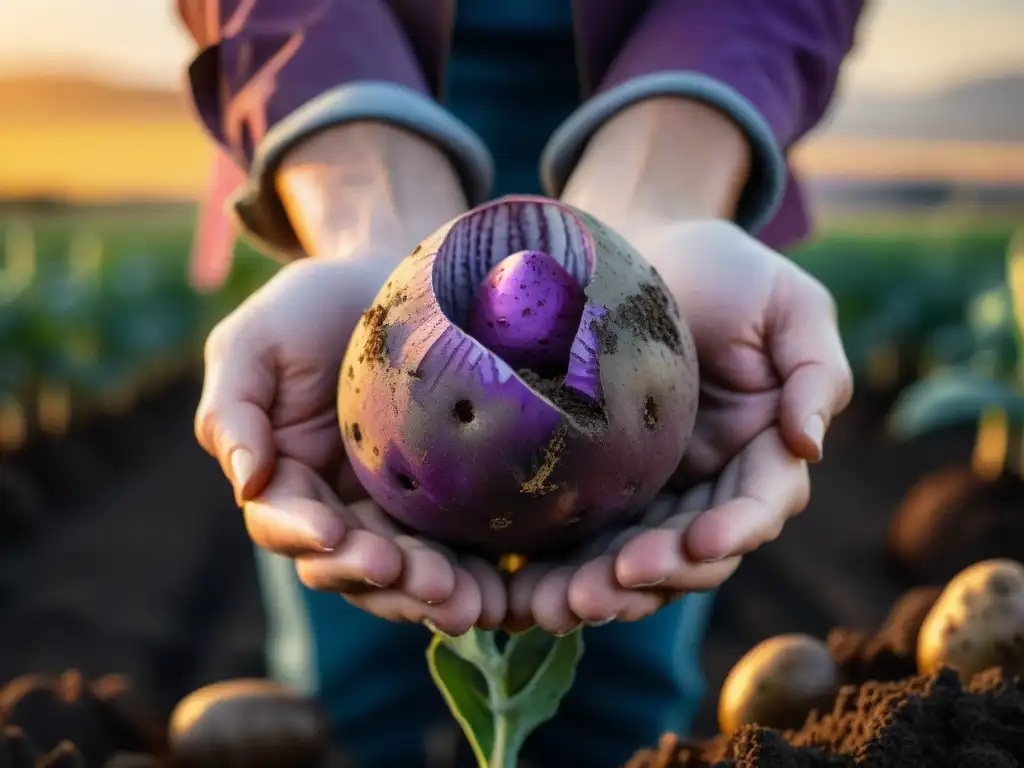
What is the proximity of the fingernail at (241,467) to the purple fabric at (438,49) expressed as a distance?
781 mm

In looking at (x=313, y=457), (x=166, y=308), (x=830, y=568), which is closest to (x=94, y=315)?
(x=166, y=308)

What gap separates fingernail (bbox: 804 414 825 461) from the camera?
3.96 ft

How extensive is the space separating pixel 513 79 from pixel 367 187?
552 millimetres

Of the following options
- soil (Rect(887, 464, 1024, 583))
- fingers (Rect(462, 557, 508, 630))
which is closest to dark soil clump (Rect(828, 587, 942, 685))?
fingers (Rect(462, 557, 508, 630))

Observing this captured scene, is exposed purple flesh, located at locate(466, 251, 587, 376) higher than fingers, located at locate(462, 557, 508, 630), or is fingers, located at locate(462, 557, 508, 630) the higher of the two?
exposed purple flesh, located at locate(466, 251, 587, 376)

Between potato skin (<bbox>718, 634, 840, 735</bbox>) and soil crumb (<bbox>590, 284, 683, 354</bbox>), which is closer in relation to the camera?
soil crumb (<bbox>590, 284, 683, 354</bbox>)

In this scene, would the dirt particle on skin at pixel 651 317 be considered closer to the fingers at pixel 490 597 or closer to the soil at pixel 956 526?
the fingers at pixel 490 597

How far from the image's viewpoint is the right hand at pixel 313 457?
44.1 inches

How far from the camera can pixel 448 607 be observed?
111 cm

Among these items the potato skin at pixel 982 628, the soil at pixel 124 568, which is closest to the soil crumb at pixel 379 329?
the potato skin at pixel 982 628

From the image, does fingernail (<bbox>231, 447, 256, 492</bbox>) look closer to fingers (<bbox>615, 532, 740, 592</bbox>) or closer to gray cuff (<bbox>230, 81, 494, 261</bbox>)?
fingers (<bbox>615, 532, 740, 592</bbox>)

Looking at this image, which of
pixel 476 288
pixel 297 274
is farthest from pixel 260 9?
pixel 476 288

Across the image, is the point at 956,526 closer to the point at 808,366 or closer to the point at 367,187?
the point at 808,366

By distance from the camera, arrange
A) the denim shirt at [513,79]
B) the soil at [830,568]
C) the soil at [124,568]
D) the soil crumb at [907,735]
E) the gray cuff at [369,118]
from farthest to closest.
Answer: the soil at [830,568] → the soil at [124,568] → the denim shirt at [513,79] → the gray cuff at [369,118] → the soil crumb at [907,735]
